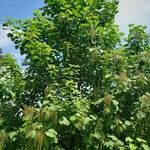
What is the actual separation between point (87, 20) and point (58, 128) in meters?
3.30

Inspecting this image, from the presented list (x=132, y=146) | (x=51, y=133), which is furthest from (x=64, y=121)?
(x=132, y=146)

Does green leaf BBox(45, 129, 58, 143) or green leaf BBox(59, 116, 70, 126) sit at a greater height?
green leaf BBox(59, 116, 70, 126)

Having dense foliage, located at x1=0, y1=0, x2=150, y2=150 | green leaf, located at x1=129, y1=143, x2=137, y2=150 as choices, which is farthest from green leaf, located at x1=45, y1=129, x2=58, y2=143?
green leaf, located at x1=129, y1=143, x2=137, y2=150

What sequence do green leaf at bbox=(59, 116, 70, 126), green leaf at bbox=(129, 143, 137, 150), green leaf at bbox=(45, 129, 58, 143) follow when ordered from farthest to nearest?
green leaf at bbox=(129, 143, 137, 150) < green leaf at bbox=(59, 116, 70, 126) < green leaf at bbox=(45, 129, 58, 143)

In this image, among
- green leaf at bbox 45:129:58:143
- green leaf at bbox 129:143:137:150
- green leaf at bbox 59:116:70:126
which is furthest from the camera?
green leaf at bbox 129:143:137:150

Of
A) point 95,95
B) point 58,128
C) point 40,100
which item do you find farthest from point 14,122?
point 95,95

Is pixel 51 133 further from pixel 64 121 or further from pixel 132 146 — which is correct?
pixel 132 146

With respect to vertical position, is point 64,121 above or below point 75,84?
below

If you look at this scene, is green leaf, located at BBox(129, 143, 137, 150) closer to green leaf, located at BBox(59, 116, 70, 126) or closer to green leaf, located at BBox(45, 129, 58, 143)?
green leaf, located at BBox(59, 116, 70, 126)

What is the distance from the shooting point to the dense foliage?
8.12 metres

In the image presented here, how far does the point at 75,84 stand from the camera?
952cm

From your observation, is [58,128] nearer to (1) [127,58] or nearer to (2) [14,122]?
(2) [14,122]

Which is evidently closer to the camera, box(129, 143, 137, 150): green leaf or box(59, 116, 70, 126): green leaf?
box(59, 116, 70, 126): green leaf

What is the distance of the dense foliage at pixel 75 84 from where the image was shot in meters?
8.12
